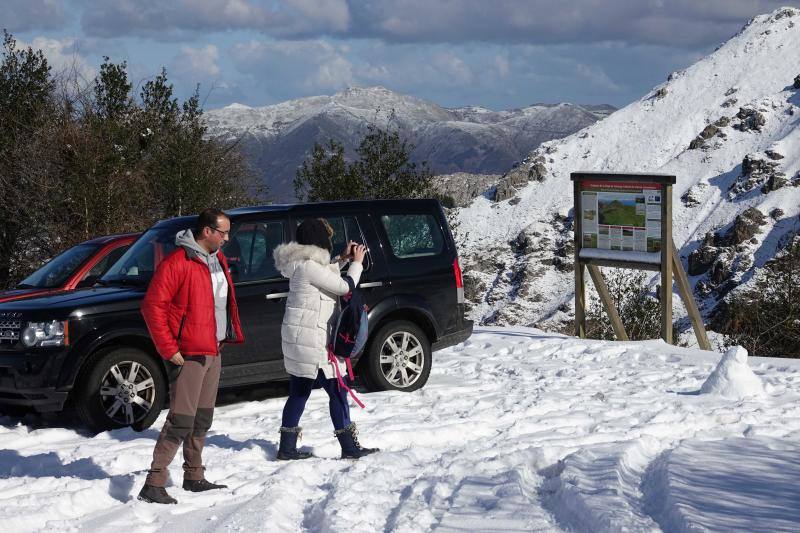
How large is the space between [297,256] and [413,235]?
3355 mm

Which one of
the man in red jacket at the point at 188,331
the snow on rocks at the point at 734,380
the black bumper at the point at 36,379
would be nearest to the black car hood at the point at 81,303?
the black bumper at the point at 36,379

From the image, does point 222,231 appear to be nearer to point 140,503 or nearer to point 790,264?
point 140,503

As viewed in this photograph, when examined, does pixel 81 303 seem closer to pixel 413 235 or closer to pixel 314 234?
pixel 314 234

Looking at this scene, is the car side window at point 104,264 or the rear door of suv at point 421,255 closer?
the rear door of suv at point 421,255

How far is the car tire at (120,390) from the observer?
8.09 meters

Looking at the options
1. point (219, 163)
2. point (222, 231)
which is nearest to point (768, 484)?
point (222, 231)

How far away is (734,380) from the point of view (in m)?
9.26

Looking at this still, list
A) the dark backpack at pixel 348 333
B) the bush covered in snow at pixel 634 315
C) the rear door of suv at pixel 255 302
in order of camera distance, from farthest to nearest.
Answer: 1. the bush covered in snow at pixel 634 315
2. the rear door of suv at pixel 255 302
3. the dark backpack at pixel 348 333

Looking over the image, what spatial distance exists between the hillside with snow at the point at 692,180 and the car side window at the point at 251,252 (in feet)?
310

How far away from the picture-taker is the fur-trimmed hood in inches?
268

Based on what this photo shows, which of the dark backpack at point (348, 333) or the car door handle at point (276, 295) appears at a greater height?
the car door handle at point (276, 295)

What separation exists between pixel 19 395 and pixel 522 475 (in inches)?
170

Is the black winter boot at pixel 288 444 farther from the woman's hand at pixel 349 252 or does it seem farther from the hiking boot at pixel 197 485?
the woman's hand at pixel 349 252

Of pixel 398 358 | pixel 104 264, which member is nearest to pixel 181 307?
pixel 398 358
